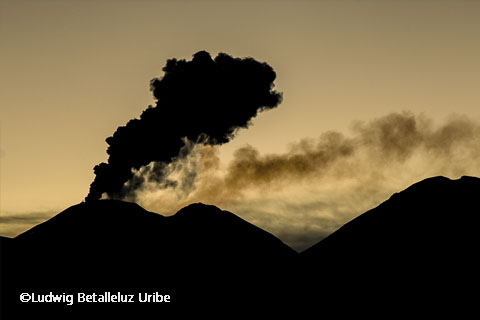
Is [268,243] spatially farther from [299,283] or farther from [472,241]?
[472,241]

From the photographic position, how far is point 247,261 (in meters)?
92.1

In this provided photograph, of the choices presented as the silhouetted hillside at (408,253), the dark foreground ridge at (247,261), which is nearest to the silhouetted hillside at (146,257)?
the dark foreground ridge at (247,261)

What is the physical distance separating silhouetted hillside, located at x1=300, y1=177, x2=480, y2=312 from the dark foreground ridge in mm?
159

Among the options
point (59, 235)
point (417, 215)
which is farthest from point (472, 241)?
point (59, 235)

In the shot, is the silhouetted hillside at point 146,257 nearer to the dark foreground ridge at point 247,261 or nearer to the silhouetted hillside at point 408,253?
the dark foreground ridge at point 247,261

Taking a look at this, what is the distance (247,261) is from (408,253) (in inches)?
928

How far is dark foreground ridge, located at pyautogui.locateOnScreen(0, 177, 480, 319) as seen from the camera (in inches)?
2965

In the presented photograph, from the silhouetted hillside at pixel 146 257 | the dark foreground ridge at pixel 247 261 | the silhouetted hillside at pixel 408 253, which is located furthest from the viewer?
the silhouetted hillside at pixel 146 257

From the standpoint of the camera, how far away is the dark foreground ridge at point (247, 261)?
75.3m

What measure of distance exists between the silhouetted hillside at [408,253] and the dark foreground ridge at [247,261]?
0.16 m

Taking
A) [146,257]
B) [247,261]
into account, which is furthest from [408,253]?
[146,257]

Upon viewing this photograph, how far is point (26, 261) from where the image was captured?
3088 inches

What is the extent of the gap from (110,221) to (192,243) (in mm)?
13904

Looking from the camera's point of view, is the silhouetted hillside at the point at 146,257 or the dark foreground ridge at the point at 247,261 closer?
the dark foreground ridge at the point at 247,261
